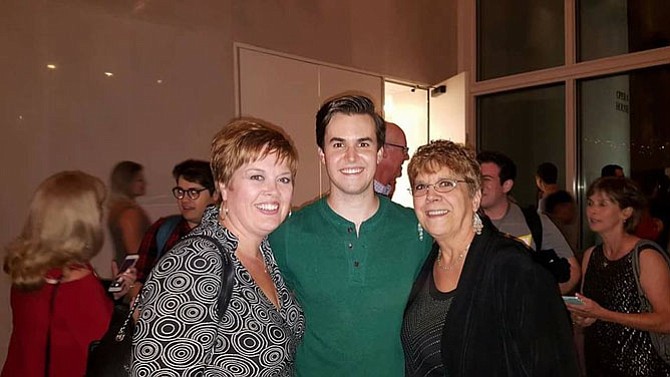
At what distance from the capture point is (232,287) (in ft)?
4.26

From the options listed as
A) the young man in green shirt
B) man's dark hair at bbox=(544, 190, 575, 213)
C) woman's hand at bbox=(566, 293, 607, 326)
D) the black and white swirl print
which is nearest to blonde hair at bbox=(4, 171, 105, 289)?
the young man in green shirt

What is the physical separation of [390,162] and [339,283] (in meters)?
1.48

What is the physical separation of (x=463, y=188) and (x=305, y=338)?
727 mm

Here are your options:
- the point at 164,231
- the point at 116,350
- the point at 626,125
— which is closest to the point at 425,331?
the point at 116,350

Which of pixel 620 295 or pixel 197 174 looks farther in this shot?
pixel 197 174

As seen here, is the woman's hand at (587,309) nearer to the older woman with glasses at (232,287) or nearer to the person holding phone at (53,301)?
the older woman with glasses at (232,287)

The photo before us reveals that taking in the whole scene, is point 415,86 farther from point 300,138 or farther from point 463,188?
point 463,188

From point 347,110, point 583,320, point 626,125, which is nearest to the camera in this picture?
point 347,110

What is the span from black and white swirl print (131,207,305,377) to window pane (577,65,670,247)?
500 cm

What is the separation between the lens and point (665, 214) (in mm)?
4031

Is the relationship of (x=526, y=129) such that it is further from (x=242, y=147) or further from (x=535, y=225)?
(x=242, y=147)

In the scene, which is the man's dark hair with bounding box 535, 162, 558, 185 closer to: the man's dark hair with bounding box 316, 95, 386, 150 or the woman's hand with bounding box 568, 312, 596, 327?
the woman's hand with bounding box 568, 312, 596, 327

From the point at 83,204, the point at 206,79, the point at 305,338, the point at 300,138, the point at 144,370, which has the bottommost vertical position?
the point at 305,338

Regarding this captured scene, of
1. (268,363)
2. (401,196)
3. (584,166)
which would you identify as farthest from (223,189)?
(584,166)
